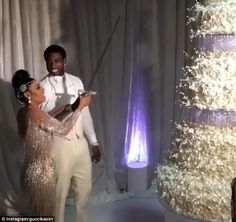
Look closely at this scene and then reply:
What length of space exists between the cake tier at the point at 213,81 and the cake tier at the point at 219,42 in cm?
2

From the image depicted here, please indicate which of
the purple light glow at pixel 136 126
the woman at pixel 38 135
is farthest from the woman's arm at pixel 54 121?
the purple light glow at pixel 136 126

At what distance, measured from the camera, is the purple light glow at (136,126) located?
1764mm

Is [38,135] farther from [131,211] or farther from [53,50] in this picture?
[131,211]

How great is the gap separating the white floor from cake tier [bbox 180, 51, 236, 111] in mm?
525

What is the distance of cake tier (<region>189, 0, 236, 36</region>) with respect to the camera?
1426mm

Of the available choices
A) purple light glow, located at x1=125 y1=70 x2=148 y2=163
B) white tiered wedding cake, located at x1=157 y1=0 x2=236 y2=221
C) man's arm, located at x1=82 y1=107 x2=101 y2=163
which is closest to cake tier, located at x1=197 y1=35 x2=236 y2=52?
white tiered wedding cake, located at x1=157 y1=0 x2=236 y2=221

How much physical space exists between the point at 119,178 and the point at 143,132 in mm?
214

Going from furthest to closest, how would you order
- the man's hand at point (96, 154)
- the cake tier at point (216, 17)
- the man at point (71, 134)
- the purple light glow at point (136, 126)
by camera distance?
the purple light glow at point (136, 126), the man's hand at point (96, 154), the man at point (71, 134), the cake tier at point (216, 17)

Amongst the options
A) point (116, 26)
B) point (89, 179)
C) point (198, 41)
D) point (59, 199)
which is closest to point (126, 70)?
point (116, 26)

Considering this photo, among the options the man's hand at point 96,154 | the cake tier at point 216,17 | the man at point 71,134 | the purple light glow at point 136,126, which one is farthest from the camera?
the purple light glow at point 136,126

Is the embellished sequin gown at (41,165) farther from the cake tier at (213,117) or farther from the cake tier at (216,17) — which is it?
the cake tier at (216,17)

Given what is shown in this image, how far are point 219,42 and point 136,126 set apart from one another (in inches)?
20.2

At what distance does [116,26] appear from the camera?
5.57ft

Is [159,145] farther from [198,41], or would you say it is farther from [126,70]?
[198,41]
